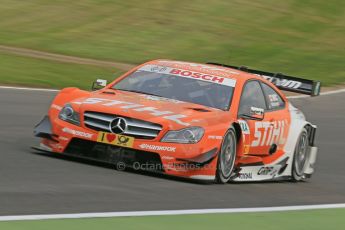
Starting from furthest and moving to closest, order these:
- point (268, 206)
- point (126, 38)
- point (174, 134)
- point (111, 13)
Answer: point (111, 13) < point (126, 38) < point (174, 134) < point (268, 206)

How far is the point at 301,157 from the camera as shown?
12336 mm

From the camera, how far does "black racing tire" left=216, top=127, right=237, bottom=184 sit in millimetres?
10047

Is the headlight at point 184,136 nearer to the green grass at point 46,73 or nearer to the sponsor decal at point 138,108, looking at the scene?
the sponsor decal at point 138,108

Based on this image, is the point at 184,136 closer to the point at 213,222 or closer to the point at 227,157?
the point at 227,157

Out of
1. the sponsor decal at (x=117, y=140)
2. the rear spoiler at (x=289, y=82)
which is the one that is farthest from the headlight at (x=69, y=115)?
the rear spoiler at (x=289, y=82)

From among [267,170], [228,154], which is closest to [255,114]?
[228,154]

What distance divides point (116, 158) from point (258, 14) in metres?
25.3

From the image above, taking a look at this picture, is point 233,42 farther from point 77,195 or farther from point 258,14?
point 77,195

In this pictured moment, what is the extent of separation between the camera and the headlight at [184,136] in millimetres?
9766

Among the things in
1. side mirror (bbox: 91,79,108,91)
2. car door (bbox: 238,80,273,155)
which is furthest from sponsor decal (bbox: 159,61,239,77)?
side mirror (bbox: 91,79,108,91)

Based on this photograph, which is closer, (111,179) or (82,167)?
(111,179)

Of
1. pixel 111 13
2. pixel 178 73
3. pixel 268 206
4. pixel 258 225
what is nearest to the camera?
pixel 258 225

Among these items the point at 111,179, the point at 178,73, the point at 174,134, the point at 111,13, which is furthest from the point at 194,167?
the point at 111,13

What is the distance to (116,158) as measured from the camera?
9.86 metres
